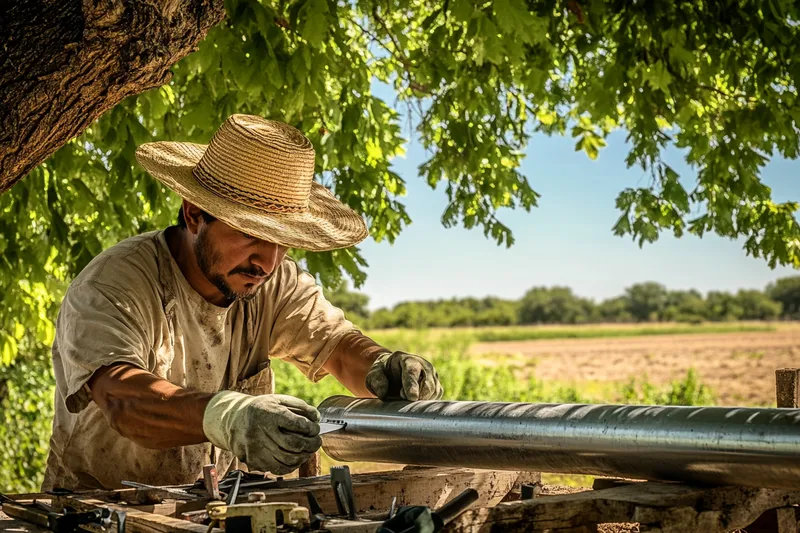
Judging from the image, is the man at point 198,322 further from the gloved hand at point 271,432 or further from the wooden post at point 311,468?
the wooden post at point 311,468

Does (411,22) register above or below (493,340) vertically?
above

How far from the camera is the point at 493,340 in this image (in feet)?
213

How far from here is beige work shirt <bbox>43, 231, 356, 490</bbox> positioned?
2.90m

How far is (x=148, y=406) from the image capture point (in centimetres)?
269

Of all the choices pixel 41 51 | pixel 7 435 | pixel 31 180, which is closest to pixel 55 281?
pixel 31 180

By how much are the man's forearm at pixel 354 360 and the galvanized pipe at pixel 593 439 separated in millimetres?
501

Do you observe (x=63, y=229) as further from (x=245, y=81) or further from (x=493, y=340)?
(x=493, y=340)

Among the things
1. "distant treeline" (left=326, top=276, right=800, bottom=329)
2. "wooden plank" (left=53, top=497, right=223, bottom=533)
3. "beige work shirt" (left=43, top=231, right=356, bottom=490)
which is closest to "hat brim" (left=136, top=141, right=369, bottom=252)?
"beige work shirt" (left=43, top=231, right=356, bottom=490)

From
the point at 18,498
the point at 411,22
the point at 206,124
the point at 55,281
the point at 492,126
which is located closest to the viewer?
the point at 18,498

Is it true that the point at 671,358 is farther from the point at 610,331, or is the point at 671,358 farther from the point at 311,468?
the point at 311,468

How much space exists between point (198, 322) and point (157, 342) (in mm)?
194

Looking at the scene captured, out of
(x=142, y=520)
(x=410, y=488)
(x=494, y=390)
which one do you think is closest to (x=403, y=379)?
(x=410, y=488)

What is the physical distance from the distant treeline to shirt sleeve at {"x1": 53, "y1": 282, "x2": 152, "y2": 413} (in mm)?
68951

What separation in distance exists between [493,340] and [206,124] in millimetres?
60743
